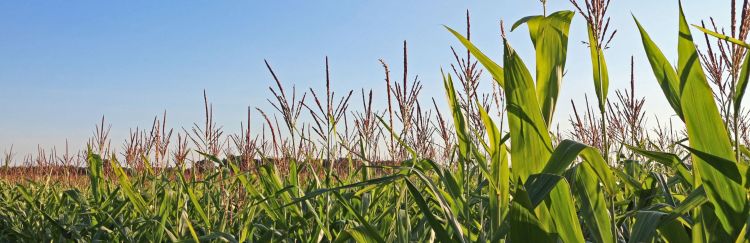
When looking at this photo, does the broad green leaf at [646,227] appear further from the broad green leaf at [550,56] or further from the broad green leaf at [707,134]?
the broad green leaf at [550,56]

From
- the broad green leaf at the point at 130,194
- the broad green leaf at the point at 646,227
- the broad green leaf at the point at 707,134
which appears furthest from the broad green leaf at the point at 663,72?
the broad green leaf at the point at 130,194

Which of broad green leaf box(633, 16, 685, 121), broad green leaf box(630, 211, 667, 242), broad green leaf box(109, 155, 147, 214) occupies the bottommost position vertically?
broad green leaf box(630, 211, 667, 242)

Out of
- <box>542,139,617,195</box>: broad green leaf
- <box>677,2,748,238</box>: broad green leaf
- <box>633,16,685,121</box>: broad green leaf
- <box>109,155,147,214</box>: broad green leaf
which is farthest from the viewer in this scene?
<box>109,155,147,214</box>: broad green leaf

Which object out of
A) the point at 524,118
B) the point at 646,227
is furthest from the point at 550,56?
the point at 646,227

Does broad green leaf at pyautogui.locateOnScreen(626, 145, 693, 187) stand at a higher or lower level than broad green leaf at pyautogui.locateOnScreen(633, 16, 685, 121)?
lower

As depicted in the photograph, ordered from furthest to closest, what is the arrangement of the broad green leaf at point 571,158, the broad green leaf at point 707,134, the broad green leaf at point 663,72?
the broad green leaf at point 663,72, the broad green leaf at point 707,134, the broad green leaf at point 571,158

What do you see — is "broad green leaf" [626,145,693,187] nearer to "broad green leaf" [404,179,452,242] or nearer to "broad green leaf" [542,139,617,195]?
"broad green leaf" [542,139,617,195]

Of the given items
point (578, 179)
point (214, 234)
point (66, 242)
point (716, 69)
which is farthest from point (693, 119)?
point (66, 242)

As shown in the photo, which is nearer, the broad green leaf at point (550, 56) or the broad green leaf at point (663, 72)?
the broad green leaf at point (550, 56)

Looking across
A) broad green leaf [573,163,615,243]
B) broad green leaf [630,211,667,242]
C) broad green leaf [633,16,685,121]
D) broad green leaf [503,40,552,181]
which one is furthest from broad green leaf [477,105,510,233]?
broad green leaf [633,16,685,121]

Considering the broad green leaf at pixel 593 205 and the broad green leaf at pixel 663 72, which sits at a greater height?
the broad green leaf at pixel 663 72

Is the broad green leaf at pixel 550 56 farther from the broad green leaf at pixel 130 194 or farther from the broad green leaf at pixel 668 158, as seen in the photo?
the broad green leaf at pixel 130 194

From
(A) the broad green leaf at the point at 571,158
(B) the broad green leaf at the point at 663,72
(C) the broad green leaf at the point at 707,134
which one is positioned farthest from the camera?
(B) the broad green leaf at the point at 663,72

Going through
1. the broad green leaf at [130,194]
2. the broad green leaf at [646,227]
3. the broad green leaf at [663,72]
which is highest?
the broad green leaf at [663,72]
